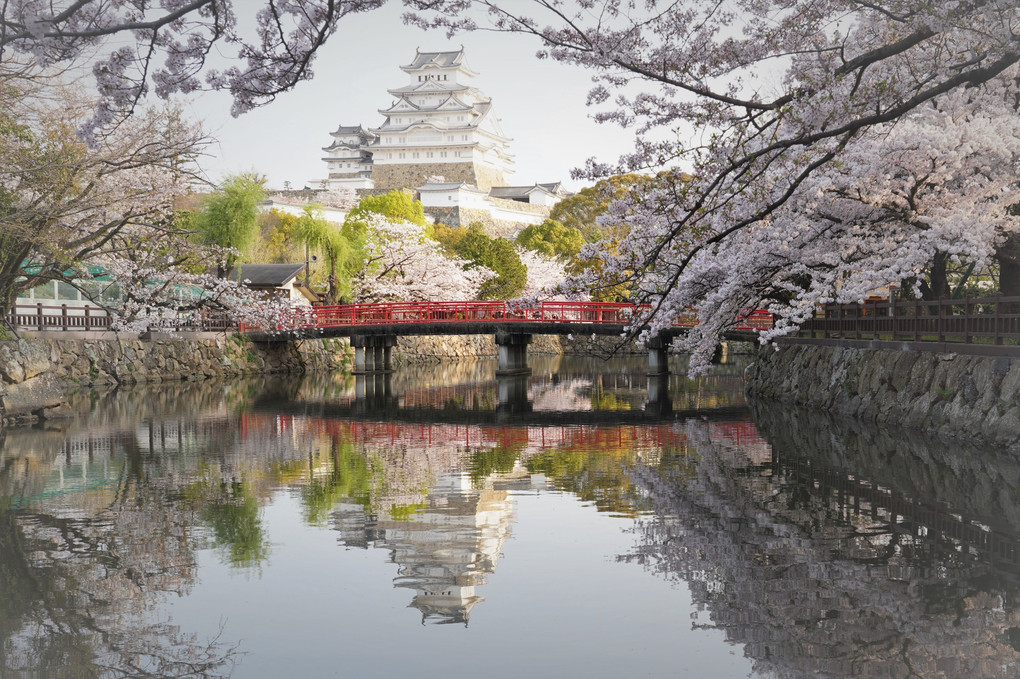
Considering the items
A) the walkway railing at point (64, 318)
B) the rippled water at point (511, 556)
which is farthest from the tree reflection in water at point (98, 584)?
the walkway railing at point (64, 318)

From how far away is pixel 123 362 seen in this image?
109 feet

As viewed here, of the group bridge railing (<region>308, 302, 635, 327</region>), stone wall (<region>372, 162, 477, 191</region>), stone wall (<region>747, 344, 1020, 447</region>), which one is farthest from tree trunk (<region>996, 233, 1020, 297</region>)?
stone wall (<region>372, 162, 477, 191</region>)

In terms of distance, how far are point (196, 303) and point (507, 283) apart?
28.2m

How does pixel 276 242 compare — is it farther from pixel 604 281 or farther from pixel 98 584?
pixel 98 584

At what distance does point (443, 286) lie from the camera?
51438 mm

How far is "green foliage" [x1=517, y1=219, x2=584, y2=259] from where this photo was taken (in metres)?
60.6

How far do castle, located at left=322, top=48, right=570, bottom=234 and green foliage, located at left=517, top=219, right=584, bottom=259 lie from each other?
20402mm

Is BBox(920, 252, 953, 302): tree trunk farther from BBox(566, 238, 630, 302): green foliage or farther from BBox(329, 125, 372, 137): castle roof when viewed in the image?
BBox(329, 125, 372, 137): castle roof

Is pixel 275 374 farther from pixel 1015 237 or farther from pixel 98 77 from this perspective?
pixel 98 77

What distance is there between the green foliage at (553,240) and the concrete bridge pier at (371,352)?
61.4 ft

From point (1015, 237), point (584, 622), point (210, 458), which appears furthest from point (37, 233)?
point (1015, 237)

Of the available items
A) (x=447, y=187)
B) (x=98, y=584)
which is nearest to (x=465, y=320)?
(x=98, y=584)

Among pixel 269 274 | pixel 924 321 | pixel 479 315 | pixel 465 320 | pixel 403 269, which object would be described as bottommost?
pixel 924 321

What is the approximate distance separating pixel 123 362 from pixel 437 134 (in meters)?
61.4
